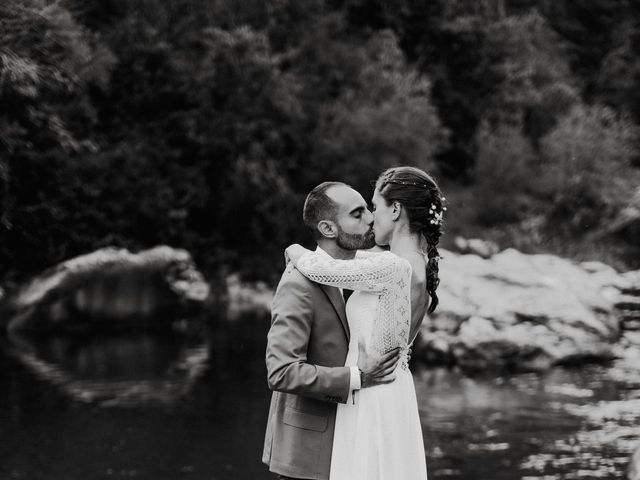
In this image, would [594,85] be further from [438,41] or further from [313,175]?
[313,175]

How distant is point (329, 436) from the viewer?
10.9 ft

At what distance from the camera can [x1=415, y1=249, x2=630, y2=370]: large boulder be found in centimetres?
1134

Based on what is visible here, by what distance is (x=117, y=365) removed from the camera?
1151cm

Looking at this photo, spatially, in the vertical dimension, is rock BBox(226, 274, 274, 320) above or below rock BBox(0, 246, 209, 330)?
above

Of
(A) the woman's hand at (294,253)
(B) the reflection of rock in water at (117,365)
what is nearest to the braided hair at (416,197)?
(A) the woman's hand at (294,253)

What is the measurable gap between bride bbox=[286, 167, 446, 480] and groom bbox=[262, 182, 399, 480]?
0.04 meters

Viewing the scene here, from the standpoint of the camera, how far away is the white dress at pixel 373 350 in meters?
3.25

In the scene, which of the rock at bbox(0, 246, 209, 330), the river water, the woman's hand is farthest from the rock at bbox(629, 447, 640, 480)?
the rock at bbox(0, 246, 209, 330)

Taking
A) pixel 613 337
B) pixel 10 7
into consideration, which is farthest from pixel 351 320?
pixel 10 7

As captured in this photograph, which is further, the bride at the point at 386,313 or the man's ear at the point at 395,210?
the man's ear at the point at 395,210

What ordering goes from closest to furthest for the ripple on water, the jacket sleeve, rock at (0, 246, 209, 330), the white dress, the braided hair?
the jacket sleeve, the white dress, the braided hair, the ripple on water, rock at (0, 246, 209, 330)

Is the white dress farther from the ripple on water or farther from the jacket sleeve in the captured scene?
the ripple on water

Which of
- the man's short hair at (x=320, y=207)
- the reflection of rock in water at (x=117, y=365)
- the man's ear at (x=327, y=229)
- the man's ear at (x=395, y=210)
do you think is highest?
the reflection of rock in water at (x=117, y=365)

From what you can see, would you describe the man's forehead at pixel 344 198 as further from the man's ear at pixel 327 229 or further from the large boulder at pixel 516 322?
the large boulder at pixel 516 322
